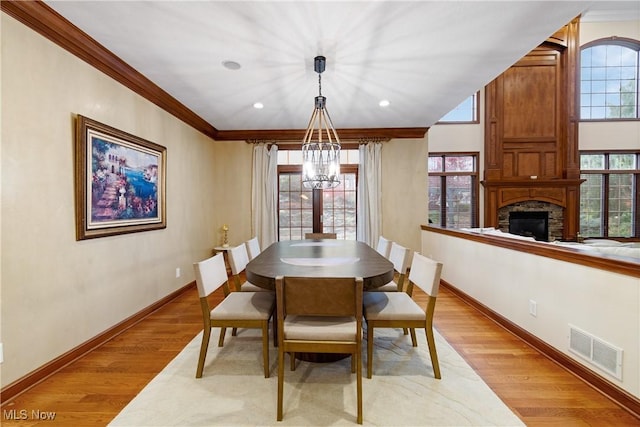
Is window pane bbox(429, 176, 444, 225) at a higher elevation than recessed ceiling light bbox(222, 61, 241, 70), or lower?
lower

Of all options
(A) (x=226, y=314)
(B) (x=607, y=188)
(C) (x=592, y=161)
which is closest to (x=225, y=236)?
(A) (x=226, y=314)

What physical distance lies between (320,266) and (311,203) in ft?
10.3

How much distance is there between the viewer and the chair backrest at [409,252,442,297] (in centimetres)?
184

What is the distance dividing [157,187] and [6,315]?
1803 mm

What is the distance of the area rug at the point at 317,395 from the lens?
5.05ft

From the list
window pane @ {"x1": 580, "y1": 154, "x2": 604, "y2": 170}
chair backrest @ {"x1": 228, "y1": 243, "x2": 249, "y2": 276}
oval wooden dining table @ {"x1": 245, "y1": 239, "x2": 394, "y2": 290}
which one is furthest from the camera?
window pane @ {"x1": 580, "y1": 154, "x2": 604, "y2": 170}

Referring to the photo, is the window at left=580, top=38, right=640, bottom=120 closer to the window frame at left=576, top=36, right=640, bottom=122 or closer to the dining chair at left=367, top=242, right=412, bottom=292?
the window frame at left=576, top=36, right=640, bottom=122

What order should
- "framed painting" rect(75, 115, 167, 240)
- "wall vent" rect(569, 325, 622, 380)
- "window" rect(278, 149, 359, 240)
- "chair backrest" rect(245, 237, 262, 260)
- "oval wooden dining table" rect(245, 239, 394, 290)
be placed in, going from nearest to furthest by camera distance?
"wall vent" rect(569, 325, 622, 380), "oval wooden dining table" rect(245, 239, 394, 290), "framed painting" rect(75, 115, 167, 240), "chair backrest" rect(245, 237, 262, 260), "window" rect(278, 149, 359, 240)

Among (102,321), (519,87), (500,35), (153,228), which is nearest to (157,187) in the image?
(153,228)

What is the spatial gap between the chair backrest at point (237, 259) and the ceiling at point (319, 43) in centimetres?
174

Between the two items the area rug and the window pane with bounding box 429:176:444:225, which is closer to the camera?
the area rug

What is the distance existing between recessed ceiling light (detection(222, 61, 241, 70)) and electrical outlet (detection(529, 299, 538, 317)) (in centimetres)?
333

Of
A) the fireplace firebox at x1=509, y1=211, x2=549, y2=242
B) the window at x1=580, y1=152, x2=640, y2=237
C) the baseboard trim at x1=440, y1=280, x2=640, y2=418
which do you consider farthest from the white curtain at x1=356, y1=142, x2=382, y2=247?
the window at x1=580, y1=152, x2=640, y2=237

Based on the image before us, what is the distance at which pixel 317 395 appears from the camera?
5.65ft
